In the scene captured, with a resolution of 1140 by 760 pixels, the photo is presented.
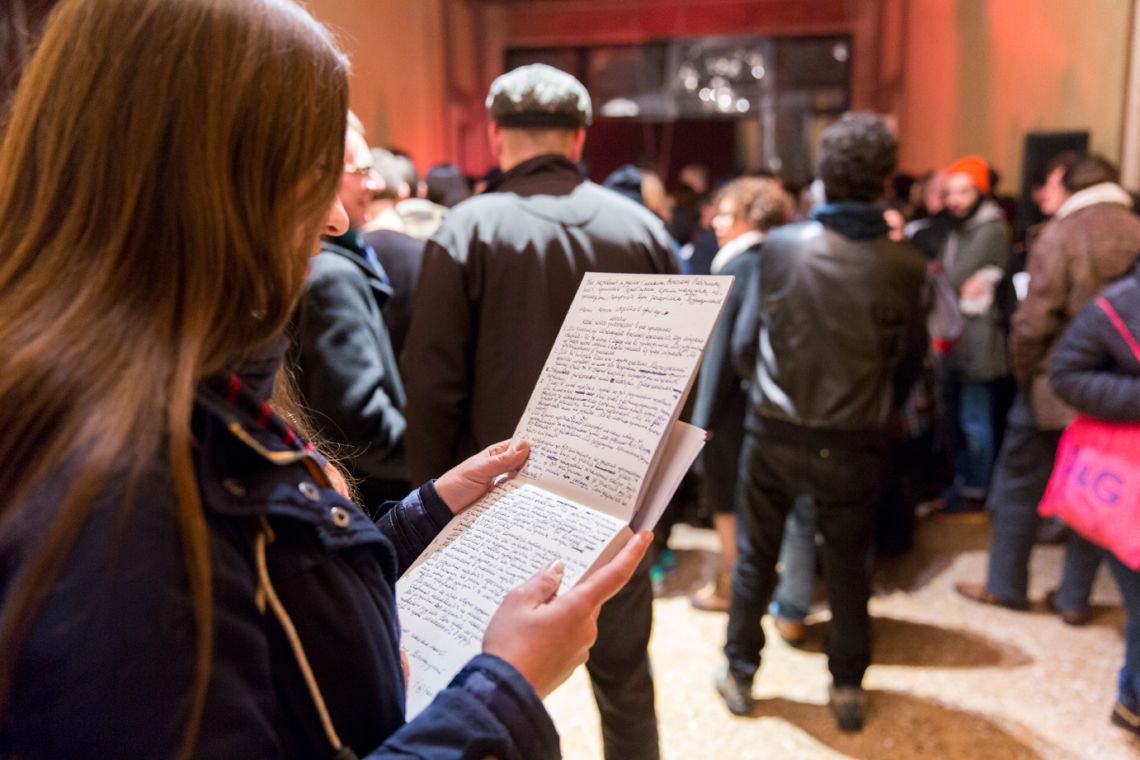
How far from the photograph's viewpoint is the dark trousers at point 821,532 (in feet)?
7.23

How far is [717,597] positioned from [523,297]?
5.83 feet

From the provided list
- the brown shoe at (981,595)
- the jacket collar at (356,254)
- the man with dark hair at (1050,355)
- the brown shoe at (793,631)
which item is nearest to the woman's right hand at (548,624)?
the jacket collar at (356,254)

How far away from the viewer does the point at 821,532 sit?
227 cm

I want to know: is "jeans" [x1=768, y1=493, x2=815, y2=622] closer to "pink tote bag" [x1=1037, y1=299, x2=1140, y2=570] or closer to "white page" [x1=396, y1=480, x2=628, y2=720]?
"pink tote bag" [x1=1037, y1=299, x2=1140, y2=570]

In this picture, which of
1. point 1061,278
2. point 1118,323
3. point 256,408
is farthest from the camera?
point 1061,278

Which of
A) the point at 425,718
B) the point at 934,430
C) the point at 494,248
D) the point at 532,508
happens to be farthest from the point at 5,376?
the point at 934,430

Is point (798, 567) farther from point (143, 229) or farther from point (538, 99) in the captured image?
point (143, 229)

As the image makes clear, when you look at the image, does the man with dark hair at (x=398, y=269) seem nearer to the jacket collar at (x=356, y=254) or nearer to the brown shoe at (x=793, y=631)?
the jacket collar at (x=356, y=254)

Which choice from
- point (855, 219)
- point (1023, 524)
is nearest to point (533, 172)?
point (855, 219)

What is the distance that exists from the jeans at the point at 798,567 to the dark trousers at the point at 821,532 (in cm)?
42

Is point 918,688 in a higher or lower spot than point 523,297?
lower

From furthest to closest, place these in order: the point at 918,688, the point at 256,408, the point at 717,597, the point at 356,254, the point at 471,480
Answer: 1. the point at 717,597
2. the point at 918,688
3. the point at 356,254
4. the point at 471,480
5. the point at 256,408

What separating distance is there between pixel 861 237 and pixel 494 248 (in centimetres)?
104

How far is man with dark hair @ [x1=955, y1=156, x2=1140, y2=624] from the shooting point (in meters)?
2.70
